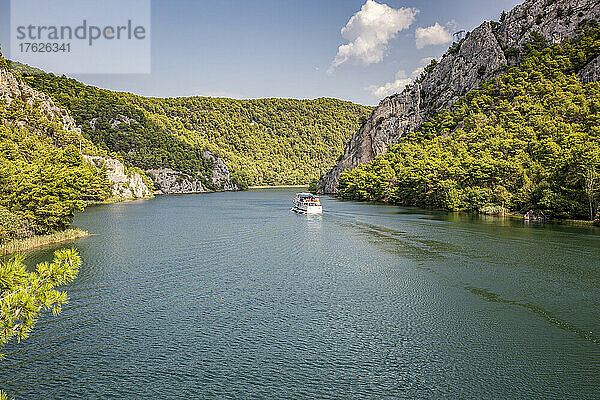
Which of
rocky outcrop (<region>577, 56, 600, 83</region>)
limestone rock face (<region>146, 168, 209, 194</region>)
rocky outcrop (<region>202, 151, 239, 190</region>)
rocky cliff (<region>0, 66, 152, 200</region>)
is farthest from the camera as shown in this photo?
rocky outcrop (<region>202, 151, 239, 190</region>)

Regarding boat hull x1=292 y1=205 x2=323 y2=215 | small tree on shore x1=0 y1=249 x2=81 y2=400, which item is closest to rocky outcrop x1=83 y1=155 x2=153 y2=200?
boat hull x1=292 y1=205 x2=323 y2=215

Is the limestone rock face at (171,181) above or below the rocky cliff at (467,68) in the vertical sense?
below

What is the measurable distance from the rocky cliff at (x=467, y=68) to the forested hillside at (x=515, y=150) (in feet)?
13.1

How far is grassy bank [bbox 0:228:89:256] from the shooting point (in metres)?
28.6

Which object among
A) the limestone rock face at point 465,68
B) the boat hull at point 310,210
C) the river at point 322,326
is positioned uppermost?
the limestone rock face at point 465,68

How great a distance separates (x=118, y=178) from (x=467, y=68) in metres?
88.2

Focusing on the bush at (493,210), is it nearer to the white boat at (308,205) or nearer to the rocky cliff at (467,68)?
the white boat at (308,205)

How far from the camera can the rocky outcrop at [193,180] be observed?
138 m

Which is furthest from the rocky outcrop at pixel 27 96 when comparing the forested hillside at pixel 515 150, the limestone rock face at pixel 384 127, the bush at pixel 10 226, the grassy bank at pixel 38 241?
the limestone rock face at pixel 384 127

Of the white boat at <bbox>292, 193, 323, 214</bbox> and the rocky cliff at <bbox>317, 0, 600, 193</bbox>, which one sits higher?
the rocky cliff at <bbox>317, 0, 600, 193</bbox>

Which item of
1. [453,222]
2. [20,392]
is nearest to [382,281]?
[20,392]

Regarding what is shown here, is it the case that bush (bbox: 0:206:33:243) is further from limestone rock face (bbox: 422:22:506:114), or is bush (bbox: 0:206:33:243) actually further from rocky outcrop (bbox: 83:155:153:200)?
limestone rock face (bbox: 422:22:506:114)

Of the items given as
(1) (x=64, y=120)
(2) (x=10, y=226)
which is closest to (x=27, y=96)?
(1) (x=64, y=120)

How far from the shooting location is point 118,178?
99375 mm
